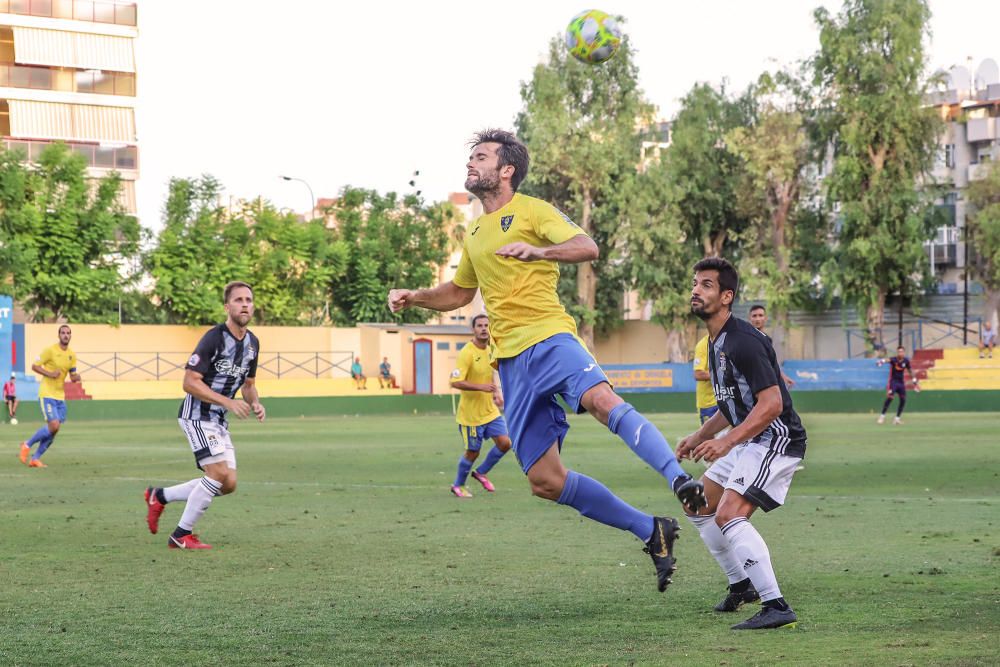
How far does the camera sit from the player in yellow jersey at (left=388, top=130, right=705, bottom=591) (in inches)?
285

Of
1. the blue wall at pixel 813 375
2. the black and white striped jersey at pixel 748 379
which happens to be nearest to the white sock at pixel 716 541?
the black and white striped jersey at pixel 748 379

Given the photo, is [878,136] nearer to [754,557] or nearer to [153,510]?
[153,510]

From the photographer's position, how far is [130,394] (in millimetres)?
54719

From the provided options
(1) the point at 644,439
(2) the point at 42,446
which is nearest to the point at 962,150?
(2) the point at 42,446

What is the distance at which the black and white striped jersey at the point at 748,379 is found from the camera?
23.6 ft

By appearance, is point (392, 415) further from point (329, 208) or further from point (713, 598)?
point (713, 598)

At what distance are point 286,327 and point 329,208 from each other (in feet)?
42.5

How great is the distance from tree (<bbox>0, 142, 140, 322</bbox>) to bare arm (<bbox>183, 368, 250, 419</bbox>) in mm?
48853

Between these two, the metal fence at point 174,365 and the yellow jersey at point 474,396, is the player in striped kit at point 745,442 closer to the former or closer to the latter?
the yellow jersey at point 474,396

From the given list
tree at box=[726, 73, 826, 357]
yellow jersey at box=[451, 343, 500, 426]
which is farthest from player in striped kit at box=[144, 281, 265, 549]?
tree at box=[726, 73, 826, 357]

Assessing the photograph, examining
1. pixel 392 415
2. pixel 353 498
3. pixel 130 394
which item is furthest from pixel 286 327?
pixel 353 498

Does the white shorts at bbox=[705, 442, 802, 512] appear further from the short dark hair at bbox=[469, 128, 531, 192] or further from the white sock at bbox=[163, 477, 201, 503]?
the white sock at bbox=[163, 477, 201, 503]

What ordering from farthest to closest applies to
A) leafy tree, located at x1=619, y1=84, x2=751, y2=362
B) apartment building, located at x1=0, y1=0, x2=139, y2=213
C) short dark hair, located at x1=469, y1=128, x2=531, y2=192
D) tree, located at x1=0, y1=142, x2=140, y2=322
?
apartment building, located at x1=0, y1=0, x2=139, y2=213
leafy tree, located at x1=619, y1=84, x2=751, y2=362
tree, located at x1=0, y1=142, x2=140, y2=322
short dark hair, located at x1=469, y1=128, x2=531, y2=192

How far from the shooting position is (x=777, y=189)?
64.6 meters
